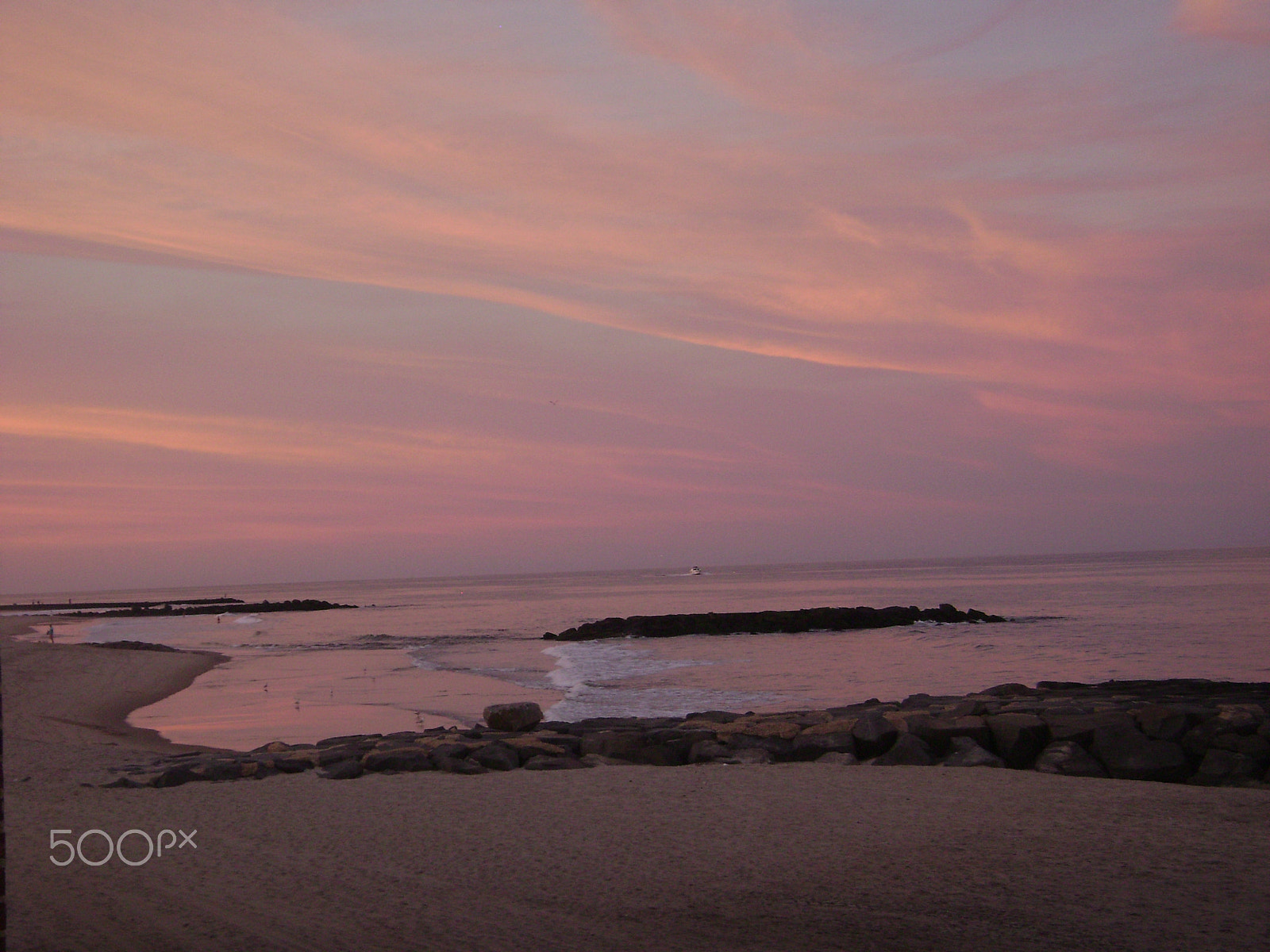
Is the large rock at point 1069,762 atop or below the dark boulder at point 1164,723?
below

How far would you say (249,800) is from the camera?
10047 millimetres

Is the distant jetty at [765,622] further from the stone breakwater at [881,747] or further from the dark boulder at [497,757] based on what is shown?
the dark boulder at [497,757]

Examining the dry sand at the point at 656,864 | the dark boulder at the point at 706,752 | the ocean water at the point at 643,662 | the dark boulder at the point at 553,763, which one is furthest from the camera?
the ocean water at the point at 643,662

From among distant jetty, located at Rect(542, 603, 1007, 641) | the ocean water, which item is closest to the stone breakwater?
the ocean water

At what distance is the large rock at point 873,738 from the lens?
469 inches

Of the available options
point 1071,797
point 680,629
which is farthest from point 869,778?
point 680,629

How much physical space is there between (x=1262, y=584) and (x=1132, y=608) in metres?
20.6

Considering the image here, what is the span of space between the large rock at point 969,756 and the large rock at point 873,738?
2.27 ft

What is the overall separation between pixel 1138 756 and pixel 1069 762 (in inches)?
26.9

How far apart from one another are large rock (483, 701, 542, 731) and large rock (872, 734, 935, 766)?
215 inches

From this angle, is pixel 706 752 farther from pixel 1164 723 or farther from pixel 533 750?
pixel 1164 723

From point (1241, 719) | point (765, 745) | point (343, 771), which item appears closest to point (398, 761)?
point (343, 771)

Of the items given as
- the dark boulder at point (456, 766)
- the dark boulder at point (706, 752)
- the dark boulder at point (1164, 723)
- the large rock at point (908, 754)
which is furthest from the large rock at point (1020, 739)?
the dark boulder at point (456, 766)

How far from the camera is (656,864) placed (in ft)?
24.7
